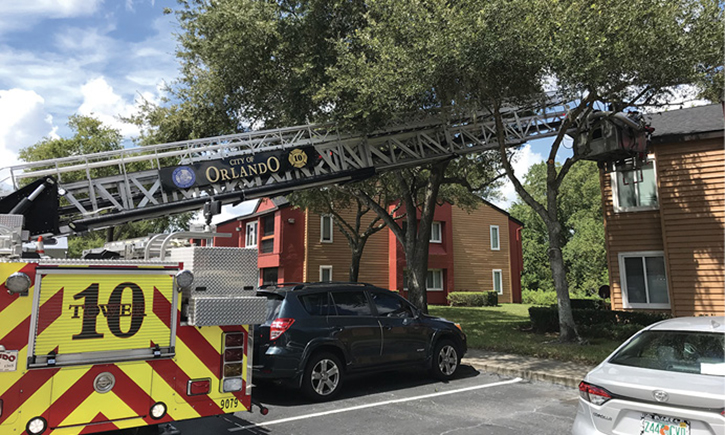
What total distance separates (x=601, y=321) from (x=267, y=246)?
21.0m

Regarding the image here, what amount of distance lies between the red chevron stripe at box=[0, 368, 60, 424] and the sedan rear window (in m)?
4.86

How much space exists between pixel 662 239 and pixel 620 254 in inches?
48.1

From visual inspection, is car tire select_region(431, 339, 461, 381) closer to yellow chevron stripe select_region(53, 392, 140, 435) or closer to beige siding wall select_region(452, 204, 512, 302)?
yellow chevron stripe select_region(53, 392, 140, 435)

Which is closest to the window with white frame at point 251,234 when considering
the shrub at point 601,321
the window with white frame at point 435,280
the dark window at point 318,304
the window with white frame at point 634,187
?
the window with white frame at point 435,280

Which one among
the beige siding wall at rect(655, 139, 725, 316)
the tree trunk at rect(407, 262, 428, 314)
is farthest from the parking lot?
the beige siding wall at rect(655, 139, 725, 316)

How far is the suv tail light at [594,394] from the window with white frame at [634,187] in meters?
12.4

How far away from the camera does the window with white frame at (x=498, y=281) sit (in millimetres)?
34969

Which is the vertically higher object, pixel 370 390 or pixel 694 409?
pixel 694 409

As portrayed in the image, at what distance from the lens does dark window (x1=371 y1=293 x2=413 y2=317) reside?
8302 millimetres

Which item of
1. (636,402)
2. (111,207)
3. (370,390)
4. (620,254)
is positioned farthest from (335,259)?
(636,402)

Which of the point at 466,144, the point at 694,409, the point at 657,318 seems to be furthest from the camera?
the point at 466,144

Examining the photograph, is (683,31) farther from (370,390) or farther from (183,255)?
(183,255)

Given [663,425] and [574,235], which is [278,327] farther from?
[574,235]

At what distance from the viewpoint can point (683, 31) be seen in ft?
35.3
